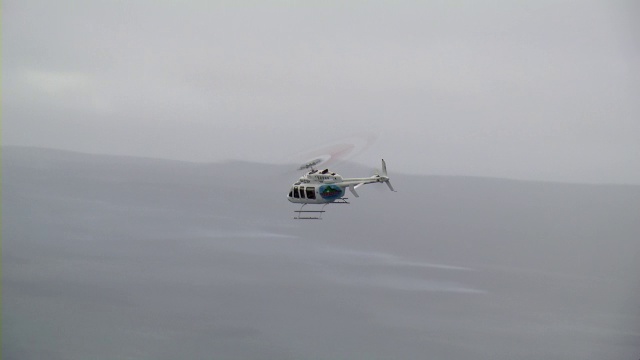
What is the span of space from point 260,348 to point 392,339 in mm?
6892

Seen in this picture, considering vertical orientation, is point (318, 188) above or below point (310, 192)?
above

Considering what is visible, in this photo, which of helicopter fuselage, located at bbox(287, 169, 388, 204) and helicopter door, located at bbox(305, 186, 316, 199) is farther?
helicopter door, located at bbox(305, 186, 316, 199)

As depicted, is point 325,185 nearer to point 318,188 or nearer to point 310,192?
point 318,188

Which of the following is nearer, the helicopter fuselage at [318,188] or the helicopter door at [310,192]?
the helicopter fuselage at [318,188]

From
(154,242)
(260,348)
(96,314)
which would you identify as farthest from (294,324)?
(154,242)

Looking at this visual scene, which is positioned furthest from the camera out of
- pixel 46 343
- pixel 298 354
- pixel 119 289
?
pixel 119 289

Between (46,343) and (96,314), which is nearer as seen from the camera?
(46,343)

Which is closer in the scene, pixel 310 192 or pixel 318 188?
pixel 318 188

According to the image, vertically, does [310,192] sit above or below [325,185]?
below

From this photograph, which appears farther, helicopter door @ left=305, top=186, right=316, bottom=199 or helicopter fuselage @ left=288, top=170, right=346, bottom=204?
helicopter door @ left=305, top=186, right=316, bottom=199

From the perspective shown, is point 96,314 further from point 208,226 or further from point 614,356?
point 614,356

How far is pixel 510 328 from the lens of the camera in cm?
5012

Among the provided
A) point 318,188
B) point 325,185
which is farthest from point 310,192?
point 325,185

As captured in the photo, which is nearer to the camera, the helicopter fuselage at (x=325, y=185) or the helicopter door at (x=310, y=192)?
the helicopter fuselage at (x=325, y=185)
